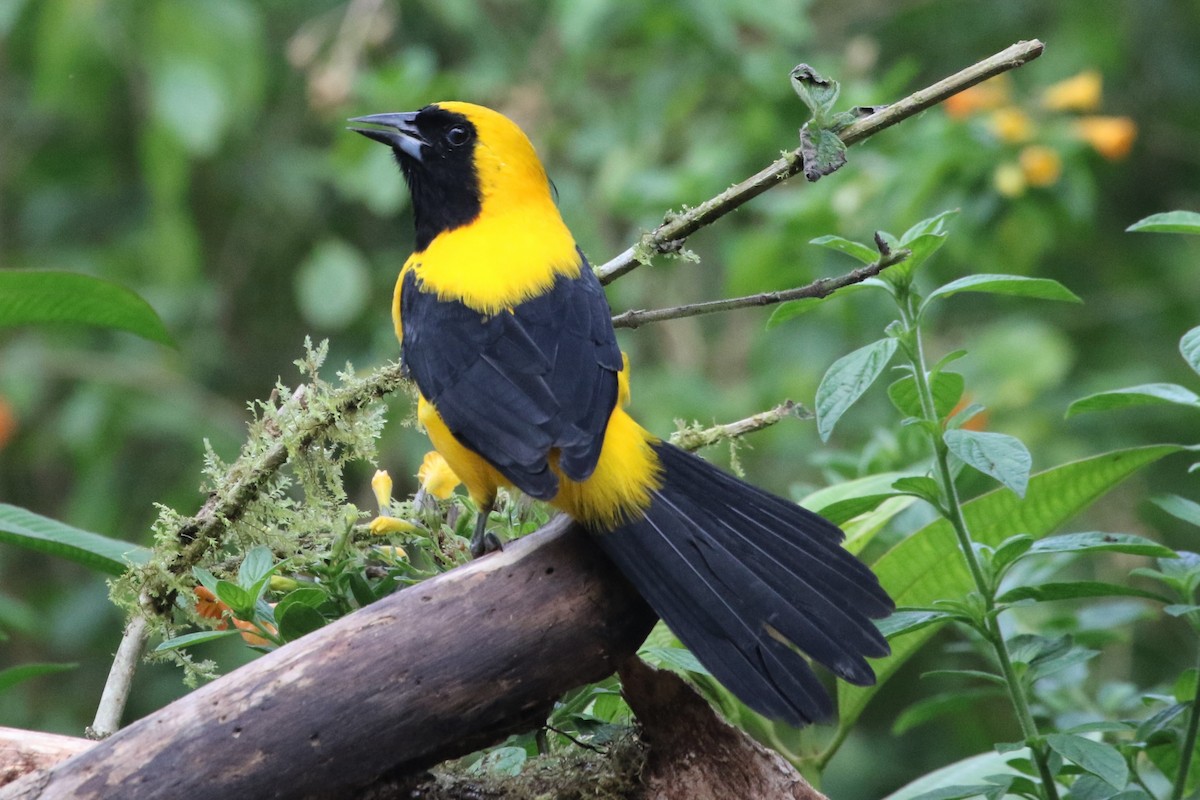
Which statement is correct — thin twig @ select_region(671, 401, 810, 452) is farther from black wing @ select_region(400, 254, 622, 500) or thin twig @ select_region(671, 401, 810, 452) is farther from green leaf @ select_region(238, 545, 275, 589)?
green leaf @ select_region(238, 545, 275, 589)

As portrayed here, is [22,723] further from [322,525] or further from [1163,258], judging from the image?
[1163,258]

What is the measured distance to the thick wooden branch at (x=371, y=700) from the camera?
1584mm

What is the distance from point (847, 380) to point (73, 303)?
151 cm

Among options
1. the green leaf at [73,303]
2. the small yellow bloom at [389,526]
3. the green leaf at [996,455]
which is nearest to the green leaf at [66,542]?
the green leaf at [73,303]

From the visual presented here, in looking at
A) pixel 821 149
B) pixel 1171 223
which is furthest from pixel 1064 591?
pixel 821 149

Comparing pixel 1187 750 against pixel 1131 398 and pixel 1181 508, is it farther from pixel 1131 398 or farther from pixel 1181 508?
pixel 1131 398

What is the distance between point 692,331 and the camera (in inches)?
223

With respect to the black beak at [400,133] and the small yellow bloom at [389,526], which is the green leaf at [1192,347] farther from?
the black beak at [400,133]

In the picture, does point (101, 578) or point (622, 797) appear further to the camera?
point (101, 578)

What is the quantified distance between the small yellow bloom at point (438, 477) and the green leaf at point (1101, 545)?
0.94 meters

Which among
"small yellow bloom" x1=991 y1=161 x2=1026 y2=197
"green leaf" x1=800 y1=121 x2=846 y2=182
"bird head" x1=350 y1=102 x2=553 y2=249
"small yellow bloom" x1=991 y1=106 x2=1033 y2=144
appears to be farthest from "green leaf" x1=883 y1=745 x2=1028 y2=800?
"small yellow bloom" x1=991 y1=106 x2=1033 y2=144

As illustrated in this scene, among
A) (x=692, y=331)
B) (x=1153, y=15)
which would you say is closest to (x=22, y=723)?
(x=692, y=331)

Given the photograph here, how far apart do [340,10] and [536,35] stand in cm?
95

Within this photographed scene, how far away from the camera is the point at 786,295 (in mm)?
2027
